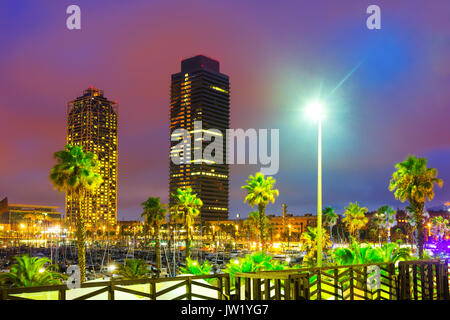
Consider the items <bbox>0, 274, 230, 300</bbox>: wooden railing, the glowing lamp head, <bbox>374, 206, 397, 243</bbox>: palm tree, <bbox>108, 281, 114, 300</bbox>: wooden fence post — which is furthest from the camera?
<bbox>374, 206, 397, 243</bbox>: palm tree

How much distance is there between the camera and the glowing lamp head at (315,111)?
1852cm

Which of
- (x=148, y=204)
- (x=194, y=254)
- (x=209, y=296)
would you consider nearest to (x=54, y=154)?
(x=148, y=204)

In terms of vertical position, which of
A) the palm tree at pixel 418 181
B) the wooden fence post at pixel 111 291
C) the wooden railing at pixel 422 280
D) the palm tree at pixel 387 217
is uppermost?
the palm tree at pixel 418 181

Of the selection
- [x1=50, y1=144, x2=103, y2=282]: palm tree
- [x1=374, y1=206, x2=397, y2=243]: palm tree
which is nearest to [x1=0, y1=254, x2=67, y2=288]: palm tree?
[x1=50, y1=144, x2=103, y2=282]: palm tree

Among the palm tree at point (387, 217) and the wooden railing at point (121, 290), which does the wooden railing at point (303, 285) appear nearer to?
the wooden railing at point (121, 290)

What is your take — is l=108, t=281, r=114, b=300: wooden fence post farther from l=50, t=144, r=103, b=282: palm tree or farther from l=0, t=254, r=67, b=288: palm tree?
l=50, t=144, r=103, b=282: palm tree

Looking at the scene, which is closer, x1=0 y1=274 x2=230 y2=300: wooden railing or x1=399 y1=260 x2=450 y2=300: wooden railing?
x1=0 y1=274 x2=230 y2=300: wooden railing

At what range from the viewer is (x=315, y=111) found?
18.6 meters

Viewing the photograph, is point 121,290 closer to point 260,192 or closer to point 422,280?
point 422,280

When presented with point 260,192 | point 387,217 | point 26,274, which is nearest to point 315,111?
point 26,274

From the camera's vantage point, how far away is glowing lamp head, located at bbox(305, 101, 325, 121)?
1852cm

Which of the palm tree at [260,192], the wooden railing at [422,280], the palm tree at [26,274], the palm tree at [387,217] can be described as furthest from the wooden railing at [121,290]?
the palm tree at [387,217]
